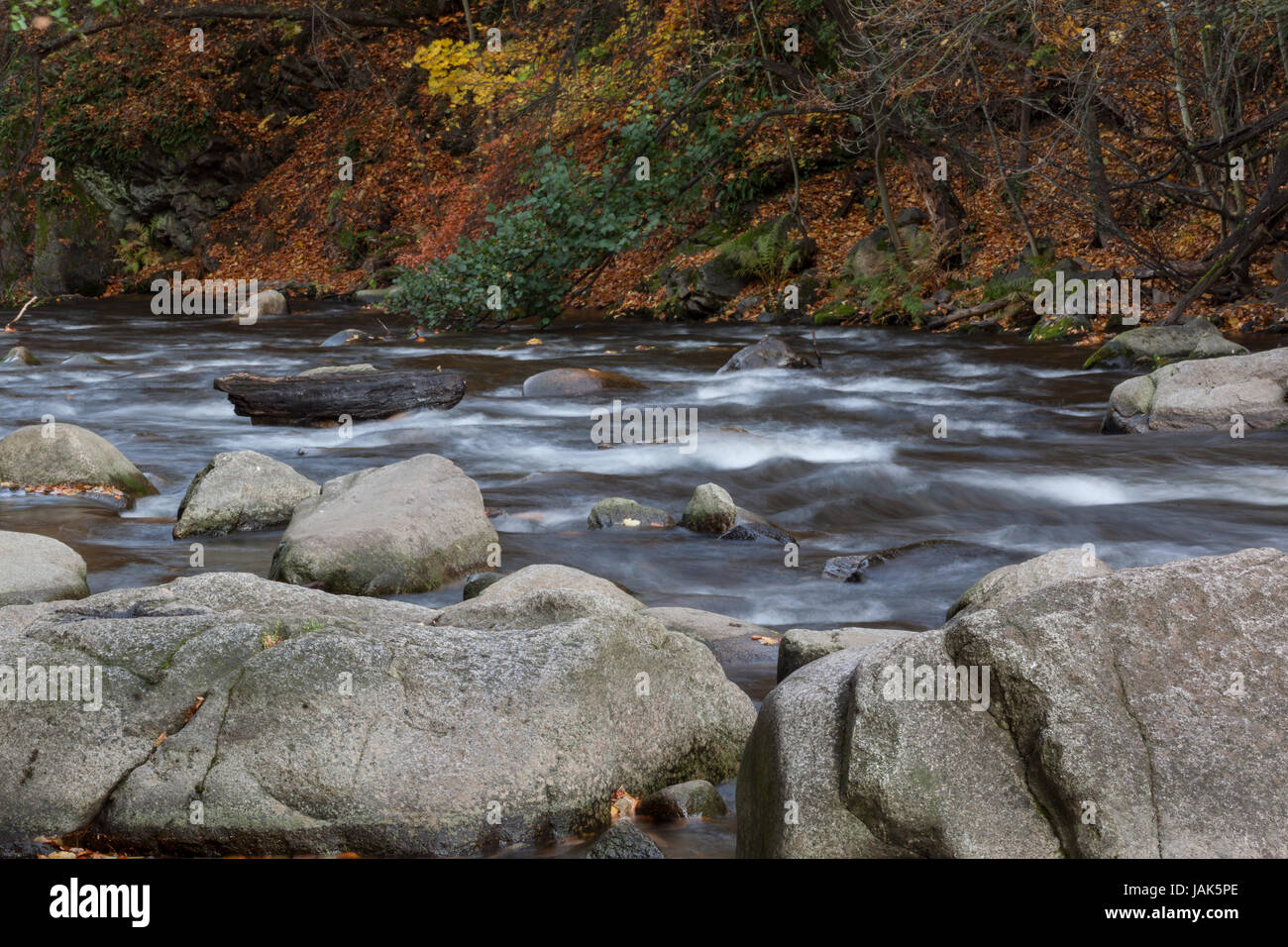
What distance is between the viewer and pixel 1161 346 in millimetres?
13680

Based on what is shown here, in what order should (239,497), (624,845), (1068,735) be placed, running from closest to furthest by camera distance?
(1068,735), (624,845), (239,497)

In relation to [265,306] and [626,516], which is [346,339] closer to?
[265,306]

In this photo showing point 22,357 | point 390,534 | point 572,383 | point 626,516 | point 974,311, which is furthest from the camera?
point 974,311

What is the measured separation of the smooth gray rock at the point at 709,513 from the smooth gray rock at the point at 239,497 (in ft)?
8.17

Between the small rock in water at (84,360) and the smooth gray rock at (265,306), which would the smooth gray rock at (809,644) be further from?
the smooth gray rock at (265,306)

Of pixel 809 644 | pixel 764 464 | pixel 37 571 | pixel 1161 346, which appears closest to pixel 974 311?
pixel 1161 346

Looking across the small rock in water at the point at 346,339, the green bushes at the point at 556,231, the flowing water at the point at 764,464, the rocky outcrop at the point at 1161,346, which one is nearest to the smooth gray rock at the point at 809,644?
the flowing water at the point at 764,464

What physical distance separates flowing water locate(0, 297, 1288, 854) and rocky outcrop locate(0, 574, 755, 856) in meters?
0.47

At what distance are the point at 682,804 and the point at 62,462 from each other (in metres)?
6.36

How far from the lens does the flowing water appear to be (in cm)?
711

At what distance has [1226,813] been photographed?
116 inches

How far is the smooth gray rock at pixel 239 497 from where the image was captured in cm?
761

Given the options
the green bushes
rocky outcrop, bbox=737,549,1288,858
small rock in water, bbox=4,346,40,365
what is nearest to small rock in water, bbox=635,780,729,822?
rocky outcrop, bbox=737,549,1288,858

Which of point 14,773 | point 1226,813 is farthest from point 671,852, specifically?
point 14,773
